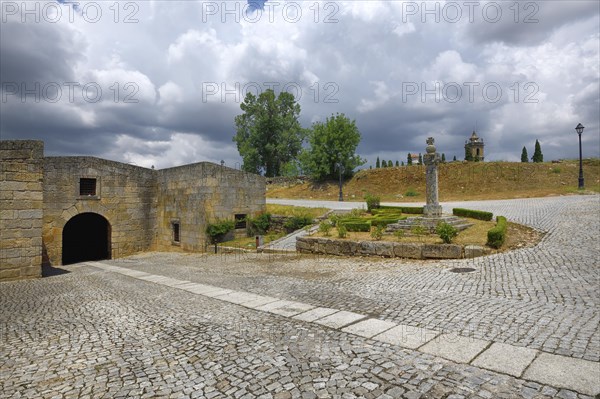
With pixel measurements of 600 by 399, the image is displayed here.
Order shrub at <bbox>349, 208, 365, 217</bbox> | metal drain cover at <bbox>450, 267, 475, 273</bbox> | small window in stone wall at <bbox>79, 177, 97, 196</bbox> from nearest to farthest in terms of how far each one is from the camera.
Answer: metal drain cover at <bbox>450, 267, 475, 273</bbox> < small window in stone wall at <bbox>79, 177, 97, 196</bbox> < shrub at <bbox>349, 208, 365, 217</bbox>

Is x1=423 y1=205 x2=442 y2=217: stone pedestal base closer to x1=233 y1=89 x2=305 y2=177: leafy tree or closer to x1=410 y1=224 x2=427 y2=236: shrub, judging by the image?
x1=410 y1=224 x2=427 y2=236: shrub

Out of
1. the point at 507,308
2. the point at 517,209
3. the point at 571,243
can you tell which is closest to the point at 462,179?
the point at 517,209

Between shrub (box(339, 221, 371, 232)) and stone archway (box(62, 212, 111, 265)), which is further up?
shrub (box(339, 221, 371, 232))

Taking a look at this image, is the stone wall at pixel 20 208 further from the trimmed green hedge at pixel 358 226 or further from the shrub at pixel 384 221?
the shrub at pixel 384 221

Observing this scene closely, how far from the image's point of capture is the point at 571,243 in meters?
10.5

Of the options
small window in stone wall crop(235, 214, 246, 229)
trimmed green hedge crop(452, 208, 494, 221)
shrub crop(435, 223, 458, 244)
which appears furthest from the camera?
small window in stone wall crop(235, 214, 246, 229)

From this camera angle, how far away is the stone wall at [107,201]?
1723 cm

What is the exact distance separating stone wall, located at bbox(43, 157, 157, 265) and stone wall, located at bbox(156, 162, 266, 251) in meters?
0.83

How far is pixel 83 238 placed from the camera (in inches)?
891

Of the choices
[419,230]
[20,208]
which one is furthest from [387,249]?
[20,208]

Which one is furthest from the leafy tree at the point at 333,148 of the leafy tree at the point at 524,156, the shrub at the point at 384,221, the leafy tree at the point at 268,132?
the shrub at the point at 384,221

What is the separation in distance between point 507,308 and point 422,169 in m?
34.6

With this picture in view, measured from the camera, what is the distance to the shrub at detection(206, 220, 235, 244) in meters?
18.0

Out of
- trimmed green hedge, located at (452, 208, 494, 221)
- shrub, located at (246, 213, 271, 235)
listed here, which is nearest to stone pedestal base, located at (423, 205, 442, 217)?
trimmed green hedge, located at (452, 208, 494, 221)
